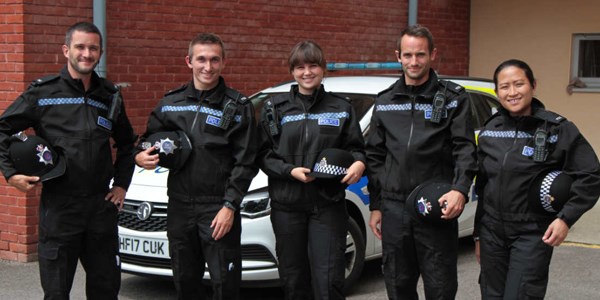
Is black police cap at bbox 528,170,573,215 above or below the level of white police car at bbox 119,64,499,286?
above

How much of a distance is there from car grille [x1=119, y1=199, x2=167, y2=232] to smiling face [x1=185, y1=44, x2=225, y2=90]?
4.99 feet

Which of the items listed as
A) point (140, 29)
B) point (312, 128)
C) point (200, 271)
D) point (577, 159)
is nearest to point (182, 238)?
point (200, 271)

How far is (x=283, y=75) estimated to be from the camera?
375 inches

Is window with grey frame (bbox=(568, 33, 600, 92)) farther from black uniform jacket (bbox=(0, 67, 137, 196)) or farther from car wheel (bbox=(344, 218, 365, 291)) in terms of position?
black uniform jacket (bbox=(0, 67, 137, 196))

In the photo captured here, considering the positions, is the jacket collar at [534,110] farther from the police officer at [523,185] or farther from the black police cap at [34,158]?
the black police cap at [34,158]

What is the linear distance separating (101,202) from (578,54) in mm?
8676

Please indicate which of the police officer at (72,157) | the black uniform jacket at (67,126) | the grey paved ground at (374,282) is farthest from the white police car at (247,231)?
the black uniform jacket at (67,126)

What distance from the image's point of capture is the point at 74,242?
4.35 m

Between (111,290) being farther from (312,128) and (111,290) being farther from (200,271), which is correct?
(312,128)

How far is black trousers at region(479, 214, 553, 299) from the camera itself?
3922 mm

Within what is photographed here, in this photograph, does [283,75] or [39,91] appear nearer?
[39,91]

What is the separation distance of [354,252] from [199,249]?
1.81 meters

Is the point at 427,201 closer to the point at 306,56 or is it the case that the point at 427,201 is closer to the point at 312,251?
the point at 312,251

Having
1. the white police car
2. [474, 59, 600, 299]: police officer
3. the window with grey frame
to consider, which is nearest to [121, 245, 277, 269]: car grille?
the white police car
